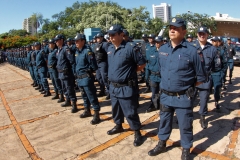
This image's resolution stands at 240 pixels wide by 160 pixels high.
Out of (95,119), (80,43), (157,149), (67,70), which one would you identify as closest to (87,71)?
(80,43)

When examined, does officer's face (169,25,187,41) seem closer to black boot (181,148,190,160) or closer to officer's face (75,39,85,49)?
black boot (181,148,190,160)

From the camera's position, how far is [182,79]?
278cm

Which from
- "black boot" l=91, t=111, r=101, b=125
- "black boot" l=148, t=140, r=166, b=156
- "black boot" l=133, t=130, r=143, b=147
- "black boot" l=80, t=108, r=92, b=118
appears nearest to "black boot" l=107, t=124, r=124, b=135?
"black boot" l=133, t=130, r=143, b=147

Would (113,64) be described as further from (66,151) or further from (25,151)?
(25,151)

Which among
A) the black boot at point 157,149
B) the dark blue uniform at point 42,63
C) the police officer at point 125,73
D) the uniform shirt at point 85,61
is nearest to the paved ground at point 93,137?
the black boot at point 157,149

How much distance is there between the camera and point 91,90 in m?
4.48

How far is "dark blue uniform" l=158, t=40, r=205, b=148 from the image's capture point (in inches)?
108

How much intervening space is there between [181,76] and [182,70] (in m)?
0.08

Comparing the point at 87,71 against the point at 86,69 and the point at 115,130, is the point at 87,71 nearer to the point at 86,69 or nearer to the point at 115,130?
the point at 86,69

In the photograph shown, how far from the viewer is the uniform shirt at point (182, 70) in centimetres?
273

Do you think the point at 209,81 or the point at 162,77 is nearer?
the point at 162,77

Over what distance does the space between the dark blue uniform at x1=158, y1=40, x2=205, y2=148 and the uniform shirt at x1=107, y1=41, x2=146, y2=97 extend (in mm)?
Answer: 563

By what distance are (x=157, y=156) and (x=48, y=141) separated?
2.02m

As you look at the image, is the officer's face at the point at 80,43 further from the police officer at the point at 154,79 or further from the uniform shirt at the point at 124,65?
the police officer at the point at 154,79
